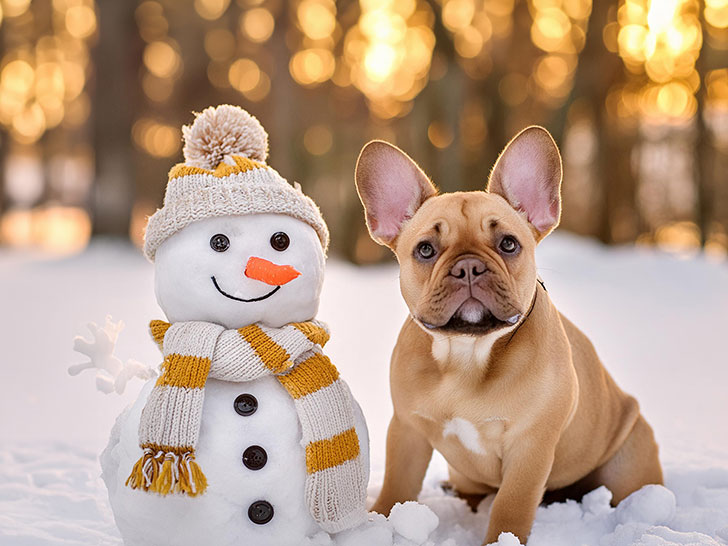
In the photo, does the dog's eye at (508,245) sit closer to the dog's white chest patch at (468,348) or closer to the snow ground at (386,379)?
the dog's white chest patch at (468,348)

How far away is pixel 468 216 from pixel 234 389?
0.82 m

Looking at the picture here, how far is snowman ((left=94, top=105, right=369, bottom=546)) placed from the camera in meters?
1.83

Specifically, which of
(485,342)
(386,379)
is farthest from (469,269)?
(386,379)

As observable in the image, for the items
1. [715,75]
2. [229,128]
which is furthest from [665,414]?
[715,75]

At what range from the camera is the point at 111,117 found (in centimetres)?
880

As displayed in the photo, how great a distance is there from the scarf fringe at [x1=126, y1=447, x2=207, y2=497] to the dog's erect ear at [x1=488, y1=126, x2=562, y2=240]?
48.0 inches

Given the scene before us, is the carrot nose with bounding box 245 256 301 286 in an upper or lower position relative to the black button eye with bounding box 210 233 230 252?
lower

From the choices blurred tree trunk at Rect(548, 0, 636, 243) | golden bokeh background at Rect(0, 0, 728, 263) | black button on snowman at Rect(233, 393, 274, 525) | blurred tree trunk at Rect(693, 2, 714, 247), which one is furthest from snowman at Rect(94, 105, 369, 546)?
blurred tree trunk at Rect(693, 2, 714, 247)

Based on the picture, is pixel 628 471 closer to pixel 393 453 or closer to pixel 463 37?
pixel 393 453

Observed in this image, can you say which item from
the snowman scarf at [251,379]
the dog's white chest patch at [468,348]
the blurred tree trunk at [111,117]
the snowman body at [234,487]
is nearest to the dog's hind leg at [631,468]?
the dog's white chest patch at [468,348]

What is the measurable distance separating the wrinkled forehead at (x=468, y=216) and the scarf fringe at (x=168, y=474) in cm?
92

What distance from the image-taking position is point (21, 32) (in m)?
15.7

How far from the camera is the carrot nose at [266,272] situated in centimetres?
193

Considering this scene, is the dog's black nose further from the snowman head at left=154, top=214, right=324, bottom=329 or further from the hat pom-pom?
the hat pom-pom
